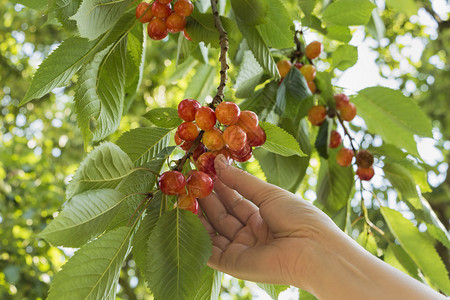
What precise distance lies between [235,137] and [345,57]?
834 millimetres

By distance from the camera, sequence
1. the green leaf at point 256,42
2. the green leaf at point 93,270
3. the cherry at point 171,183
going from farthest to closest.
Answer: the green leaf at point 256,42 → the cherry at point 171,183 → the green leaf at point 93,270

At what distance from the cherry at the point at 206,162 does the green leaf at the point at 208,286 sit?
0.78ft

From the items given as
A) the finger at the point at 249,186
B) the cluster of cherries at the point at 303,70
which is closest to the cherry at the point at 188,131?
the finger at the point at 249,186

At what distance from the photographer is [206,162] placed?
93 cm

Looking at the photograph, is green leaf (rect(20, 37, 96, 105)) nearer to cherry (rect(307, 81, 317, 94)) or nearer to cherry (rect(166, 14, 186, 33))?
cherry (rect(166, 14, 186, 33))

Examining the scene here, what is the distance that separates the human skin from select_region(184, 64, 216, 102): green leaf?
72 centimetres

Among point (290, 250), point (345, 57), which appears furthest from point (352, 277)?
point (345, 57)

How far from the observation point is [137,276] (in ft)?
19.0

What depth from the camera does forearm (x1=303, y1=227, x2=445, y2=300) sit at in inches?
32.5

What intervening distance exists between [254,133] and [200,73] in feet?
2.99

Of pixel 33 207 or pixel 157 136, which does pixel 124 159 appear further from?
pixel 33 207

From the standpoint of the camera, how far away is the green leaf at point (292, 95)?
4.23 feet

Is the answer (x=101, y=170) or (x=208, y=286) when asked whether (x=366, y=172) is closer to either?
(x=208, y=286)

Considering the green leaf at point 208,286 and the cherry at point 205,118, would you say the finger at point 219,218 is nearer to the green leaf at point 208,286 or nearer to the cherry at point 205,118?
the green leaf at point 208,286
